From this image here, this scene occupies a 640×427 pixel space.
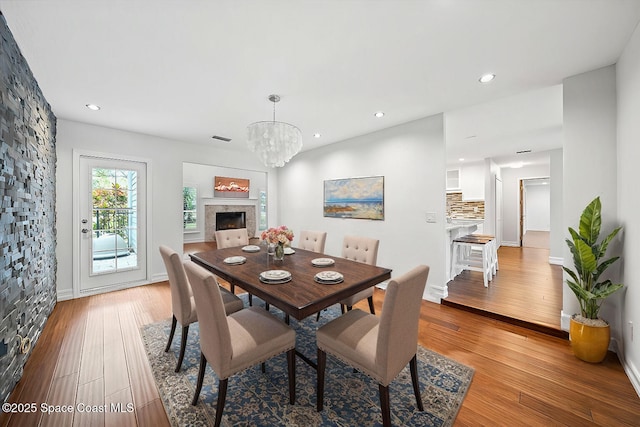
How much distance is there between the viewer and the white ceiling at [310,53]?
1.52m

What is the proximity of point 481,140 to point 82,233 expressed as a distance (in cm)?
668

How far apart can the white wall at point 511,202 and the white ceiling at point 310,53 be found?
4.82 m

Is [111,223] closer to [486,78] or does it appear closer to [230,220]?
[486,78]

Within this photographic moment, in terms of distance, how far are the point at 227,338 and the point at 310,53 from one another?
209 cm

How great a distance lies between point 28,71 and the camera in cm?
210

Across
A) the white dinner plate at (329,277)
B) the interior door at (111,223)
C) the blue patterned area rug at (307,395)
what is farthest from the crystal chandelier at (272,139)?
the interior door at (111,223)

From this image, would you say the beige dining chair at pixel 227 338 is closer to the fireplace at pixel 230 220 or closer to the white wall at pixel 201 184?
the white wall at pixel 201 184

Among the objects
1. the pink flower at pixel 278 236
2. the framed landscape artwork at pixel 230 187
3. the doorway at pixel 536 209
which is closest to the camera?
the pink flower at pixel 278 236

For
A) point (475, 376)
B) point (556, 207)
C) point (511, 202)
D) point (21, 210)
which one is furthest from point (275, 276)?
point (511, 202)

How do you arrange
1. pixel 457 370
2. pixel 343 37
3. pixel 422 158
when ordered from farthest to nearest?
pixel 422 158
pixel 457 370
pixel 343 37

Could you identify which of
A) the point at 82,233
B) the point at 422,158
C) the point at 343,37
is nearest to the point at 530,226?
the point at 422,158

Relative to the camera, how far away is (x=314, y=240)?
3.32m

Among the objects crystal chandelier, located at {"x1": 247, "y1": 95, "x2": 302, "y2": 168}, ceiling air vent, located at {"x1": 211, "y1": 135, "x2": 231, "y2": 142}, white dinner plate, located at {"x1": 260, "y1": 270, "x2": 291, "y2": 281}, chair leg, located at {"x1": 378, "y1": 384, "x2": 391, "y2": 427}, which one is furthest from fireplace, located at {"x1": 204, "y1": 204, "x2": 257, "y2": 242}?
chair leg, located at {"x1": 378, "y1": 384, "x2": 391, "y2": 427}

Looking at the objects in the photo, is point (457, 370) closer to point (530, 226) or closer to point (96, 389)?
point (96, 389)
